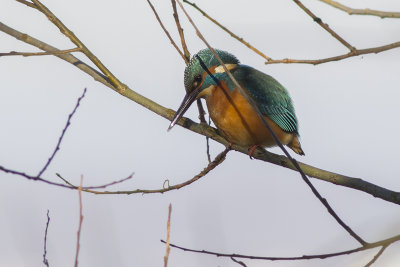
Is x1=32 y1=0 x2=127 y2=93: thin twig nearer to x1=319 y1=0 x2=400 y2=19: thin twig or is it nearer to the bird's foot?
the bird's foot

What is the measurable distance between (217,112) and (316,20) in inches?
89.5

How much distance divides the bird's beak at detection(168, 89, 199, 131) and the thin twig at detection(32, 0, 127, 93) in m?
0.36

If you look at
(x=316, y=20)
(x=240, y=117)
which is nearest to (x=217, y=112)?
(x=240, y=117)

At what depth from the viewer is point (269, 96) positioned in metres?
4.72

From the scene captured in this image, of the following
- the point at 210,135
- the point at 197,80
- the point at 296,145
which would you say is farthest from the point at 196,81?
the point at 296,145

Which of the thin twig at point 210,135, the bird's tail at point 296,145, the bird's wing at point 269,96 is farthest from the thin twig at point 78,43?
the bird's tail at point 296,145

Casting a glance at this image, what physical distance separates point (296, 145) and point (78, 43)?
214cm

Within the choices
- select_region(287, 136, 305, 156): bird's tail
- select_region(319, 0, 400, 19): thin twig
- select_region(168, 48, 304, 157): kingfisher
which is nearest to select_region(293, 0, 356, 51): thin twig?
select_region(319, 0, 400, 19): thin twig

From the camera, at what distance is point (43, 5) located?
133 inches

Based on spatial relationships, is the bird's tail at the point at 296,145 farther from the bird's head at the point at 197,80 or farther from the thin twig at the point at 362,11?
the thin twig at the point at 362,11

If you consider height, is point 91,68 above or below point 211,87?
below

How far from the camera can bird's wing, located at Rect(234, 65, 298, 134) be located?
4.65 m

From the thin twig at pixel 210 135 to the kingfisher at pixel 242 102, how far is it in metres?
0.15

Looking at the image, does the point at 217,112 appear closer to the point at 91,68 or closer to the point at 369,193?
the point at 91,68
